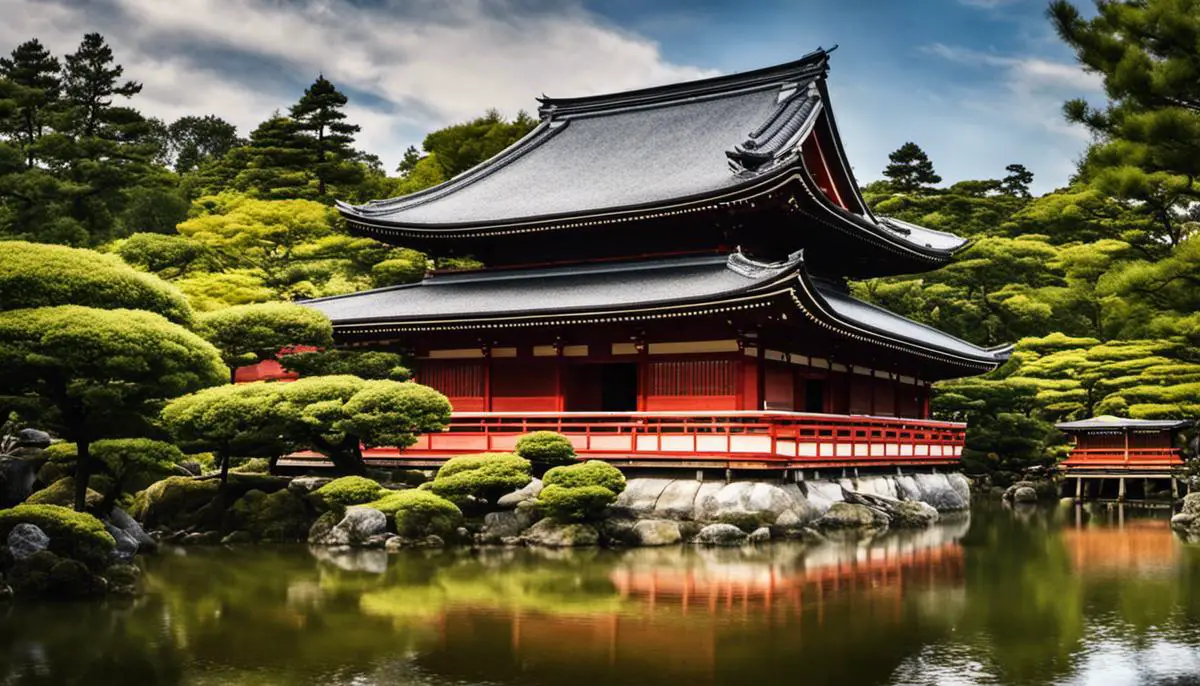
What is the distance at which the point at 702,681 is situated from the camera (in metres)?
10.2

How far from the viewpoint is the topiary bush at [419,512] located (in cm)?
2202

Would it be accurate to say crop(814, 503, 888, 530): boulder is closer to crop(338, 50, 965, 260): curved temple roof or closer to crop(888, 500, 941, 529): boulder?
crop(888, 500, 941, 529): boulder

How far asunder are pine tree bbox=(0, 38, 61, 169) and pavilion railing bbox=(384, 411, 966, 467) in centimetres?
3491

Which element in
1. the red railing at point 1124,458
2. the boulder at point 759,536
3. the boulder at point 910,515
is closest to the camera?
the boulder at point 759,536

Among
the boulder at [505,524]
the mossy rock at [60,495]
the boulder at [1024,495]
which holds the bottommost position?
the boulder at [1024,495]

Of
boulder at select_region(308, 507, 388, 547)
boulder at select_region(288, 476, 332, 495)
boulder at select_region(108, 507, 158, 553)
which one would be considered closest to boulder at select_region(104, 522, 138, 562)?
boulder at select_region(108, 507, 158, 553)

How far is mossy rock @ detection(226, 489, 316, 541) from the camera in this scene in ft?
76.9

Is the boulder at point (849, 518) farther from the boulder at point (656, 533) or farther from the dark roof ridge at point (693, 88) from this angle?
the dark roof ridge at point (693, 88)

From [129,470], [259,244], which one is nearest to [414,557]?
[129,470]

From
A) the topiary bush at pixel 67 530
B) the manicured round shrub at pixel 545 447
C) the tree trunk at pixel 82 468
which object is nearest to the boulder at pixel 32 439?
the tree trunk at pixel 82 468

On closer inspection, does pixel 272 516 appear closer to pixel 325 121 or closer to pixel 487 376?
pixel 487 376

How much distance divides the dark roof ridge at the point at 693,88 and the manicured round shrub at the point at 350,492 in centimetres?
1917

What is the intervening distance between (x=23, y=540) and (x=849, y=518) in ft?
56.7

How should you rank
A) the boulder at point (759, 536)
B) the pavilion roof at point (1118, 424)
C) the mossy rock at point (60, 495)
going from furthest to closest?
the pavilion roof at point (1118, 424) < the boulder at point (759, 536) < the mossy rock at point (60, 495)
